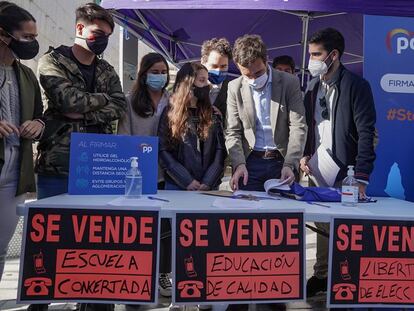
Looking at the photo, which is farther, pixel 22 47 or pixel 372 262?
pixel 22 47

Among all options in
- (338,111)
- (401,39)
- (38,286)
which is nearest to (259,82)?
(338,111)

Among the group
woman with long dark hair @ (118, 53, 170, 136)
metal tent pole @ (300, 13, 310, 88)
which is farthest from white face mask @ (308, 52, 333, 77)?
metal tent pole @ (300, 13, 310, 88)

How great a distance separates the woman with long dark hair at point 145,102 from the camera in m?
2.97

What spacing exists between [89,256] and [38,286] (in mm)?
244

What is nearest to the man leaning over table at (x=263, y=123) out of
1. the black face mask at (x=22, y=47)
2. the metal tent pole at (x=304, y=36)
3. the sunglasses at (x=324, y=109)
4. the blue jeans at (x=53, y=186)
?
the sunglasses at (x=324, y=109)

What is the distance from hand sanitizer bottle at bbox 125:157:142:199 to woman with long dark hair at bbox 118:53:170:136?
2.06 feet

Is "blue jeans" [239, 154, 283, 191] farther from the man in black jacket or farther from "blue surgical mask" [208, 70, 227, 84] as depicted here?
"blue surgical mask" [208, 70, 227, 84]

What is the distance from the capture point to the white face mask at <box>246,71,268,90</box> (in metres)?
2.77

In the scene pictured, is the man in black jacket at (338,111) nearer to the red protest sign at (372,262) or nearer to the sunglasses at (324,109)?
the sunglasses at (324,109)

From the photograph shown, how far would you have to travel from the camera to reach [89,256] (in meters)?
1.96

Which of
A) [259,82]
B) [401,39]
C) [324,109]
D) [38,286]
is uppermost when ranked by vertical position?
[401,39]

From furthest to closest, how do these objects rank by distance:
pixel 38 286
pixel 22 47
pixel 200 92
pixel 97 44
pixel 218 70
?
pixel 218 70, pixel 200 92, pixel 97 44, pixel 22 47, pixel 38 286

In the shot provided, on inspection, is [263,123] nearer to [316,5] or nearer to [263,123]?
[263,123]

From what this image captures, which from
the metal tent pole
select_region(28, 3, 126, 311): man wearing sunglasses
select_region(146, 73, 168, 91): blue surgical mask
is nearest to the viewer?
select_region(28, 3, 126, 311): man wearing sunglasses
